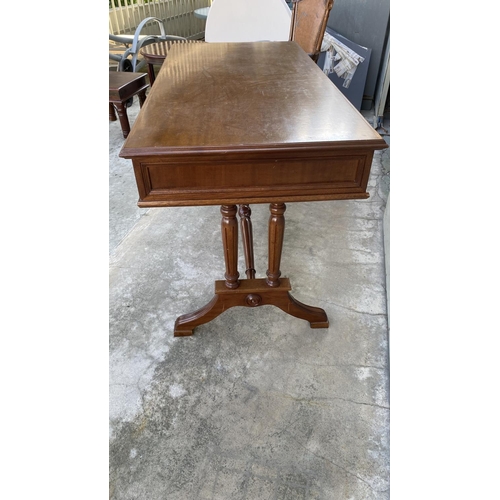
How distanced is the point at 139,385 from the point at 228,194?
30.7 inches

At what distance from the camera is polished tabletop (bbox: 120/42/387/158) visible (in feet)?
2.66

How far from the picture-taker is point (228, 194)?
0.88 meters

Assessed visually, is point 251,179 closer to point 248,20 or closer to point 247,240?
point 247,240

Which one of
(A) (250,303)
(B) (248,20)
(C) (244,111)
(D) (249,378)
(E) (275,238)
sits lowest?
(D) (249,378)

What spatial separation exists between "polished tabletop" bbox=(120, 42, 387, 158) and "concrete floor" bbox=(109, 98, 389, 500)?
82cm

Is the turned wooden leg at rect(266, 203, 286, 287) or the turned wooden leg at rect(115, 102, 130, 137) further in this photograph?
the turned wooden leg at rect(115, 102, 130, 137)

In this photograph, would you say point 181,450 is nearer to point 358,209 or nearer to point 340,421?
point 340,421

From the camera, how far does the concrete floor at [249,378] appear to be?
102 cm

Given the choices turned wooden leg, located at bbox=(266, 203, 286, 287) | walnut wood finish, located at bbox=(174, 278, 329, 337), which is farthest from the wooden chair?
walnut wood finish, located at bbox=(174, 278, 329, 337)

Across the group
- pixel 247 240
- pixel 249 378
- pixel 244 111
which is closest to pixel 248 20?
pixel 247 240

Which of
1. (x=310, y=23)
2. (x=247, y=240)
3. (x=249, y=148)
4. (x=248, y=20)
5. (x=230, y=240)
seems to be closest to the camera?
(x=249, y=148)

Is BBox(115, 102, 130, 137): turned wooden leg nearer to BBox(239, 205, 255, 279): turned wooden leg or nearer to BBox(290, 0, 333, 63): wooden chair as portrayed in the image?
BBox(290, 0, 333, 63): wooden chair

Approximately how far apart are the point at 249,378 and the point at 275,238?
501 mm

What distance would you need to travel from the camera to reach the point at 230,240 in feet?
3.91
